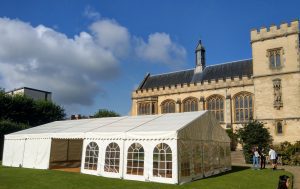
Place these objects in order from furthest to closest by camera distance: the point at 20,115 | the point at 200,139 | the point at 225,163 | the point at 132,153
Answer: the point at 20,115, the point at 225,163, the point at 200,139, the point at 132,153

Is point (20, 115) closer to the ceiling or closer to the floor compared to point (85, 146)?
closer to the ceiling

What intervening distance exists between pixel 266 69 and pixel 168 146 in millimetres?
19695

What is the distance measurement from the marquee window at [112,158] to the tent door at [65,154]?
15.6 feet

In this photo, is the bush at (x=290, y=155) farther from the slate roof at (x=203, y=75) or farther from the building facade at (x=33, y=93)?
the building facade at (x=33, y=93)

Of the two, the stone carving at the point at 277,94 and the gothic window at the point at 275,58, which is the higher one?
the gothic window at the point at 275,58

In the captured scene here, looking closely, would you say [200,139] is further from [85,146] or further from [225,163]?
[85,146]

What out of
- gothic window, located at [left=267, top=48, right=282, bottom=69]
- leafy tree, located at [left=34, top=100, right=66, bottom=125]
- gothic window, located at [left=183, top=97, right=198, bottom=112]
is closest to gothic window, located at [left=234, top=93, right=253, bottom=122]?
gothic window, located at [left=267, top=48, right=282, bottom=69]

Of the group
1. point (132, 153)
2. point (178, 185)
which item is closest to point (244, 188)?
point (178, 185)

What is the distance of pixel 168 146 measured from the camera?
1166 cm

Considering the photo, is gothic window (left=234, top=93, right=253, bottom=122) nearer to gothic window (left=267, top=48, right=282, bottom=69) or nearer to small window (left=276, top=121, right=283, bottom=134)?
small window (left=276, top=121, right=283, bottom=134)

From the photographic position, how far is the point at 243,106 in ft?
99.2

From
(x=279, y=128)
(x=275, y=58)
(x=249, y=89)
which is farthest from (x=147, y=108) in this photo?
(x=275, y=58)

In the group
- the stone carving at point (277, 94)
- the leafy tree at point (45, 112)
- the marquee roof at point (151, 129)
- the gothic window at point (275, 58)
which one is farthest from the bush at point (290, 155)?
the leafy tree at point (45, 112)

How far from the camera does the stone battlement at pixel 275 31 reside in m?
26.9
